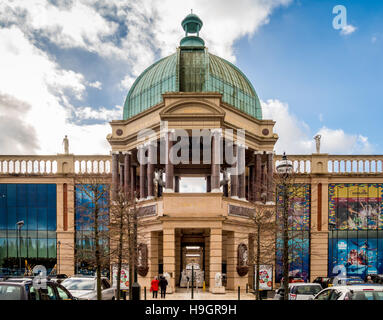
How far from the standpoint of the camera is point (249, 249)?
114ft

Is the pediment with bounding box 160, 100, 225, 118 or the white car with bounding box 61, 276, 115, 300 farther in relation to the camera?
the pediment with bounding box 160, 100, 225, 118

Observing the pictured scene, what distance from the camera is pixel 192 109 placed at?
3123 cm

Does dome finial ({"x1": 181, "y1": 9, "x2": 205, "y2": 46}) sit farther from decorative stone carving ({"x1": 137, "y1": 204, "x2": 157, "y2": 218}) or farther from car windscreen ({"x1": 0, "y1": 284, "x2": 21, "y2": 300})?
car windscreen ({"x1": 0, "y1": 284, "x2": 21, "y2": 300})

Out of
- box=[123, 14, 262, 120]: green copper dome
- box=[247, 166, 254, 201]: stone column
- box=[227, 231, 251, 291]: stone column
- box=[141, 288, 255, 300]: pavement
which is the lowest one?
box=[141, 288, 255, 300]: pavement

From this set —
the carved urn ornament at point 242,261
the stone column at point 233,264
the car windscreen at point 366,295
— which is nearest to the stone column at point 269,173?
the stone column at point 233,264

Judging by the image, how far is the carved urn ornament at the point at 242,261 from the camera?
31.4 meters

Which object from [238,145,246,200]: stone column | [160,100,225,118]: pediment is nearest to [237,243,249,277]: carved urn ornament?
[238,145,246,200]: stone column

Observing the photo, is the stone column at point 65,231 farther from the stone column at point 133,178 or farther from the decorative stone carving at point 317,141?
the decorative stone carving at point 317,141

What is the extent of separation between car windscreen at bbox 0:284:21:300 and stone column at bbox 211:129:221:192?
836 inches

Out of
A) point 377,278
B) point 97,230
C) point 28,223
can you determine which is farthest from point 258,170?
point 28,223

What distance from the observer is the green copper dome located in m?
33.9

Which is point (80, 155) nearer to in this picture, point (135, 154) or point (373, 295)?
point (135, 154)

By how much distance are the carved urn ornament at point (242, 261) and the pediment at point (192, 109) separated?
10.6 meters

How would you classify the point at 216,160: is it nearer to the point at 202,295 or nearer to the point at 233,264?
the point at 233,264
